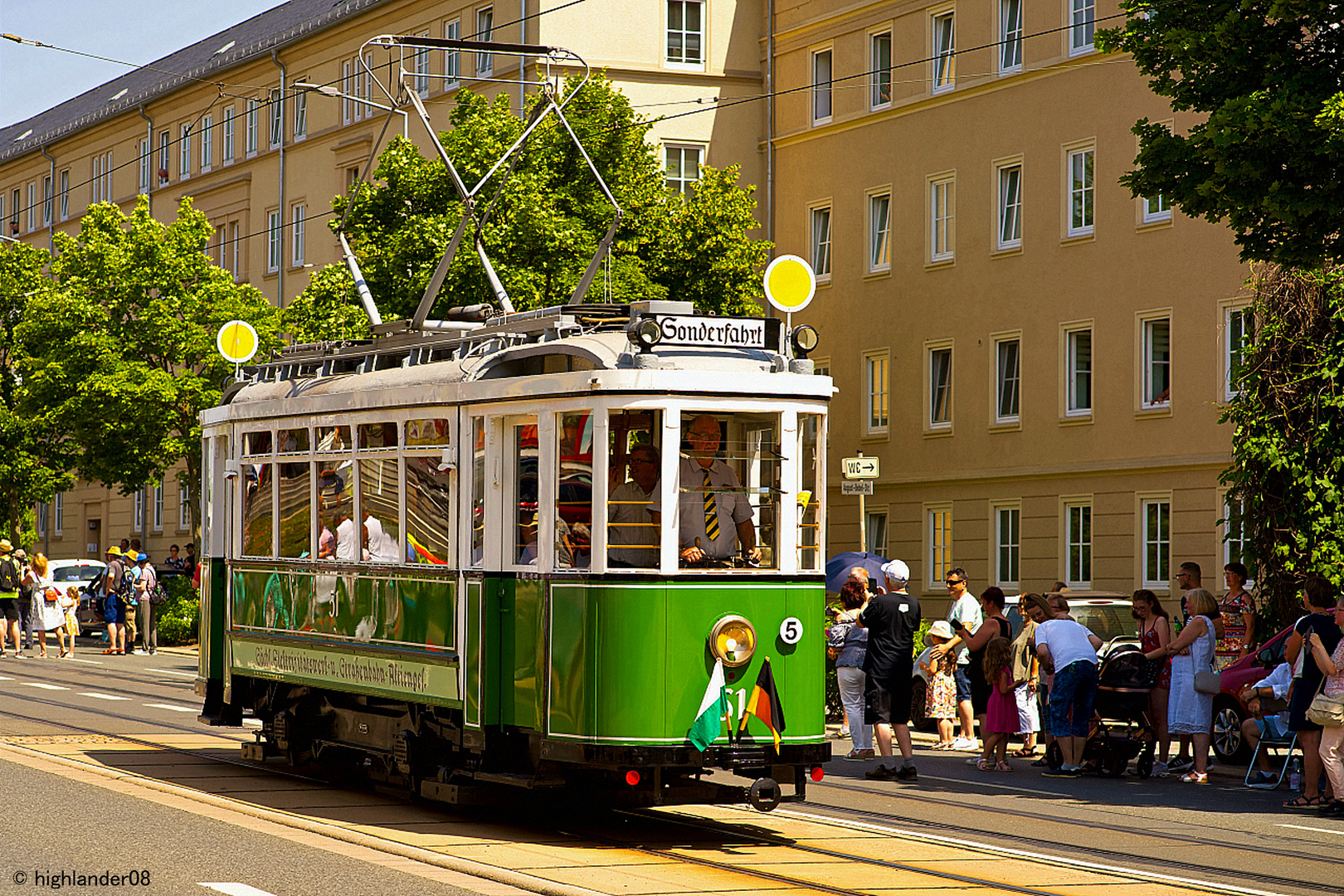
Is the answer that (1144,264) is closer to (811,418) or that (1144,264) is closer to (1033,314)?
(1033,314)

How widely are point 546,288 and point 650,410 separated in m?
21.8

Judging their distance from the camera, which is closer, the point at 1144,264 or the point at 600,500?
the point at 600,500

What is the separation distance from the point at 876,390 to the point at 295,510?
2667 cm

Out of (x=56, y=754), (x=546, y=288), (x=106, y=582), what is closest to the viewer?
(x=56, y=754)

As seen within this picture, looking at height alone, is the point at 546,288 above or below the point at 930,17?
below

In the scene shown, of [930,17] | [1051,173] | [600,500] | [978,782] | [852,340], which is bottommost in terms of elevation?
[978,782]

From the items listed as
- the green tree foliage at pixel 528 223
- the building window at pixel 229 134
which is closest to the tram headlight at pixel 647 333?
the green tree foliage at pixel 528 223

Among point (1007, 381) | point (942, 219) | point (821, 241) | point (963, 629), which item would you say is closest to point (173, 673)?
point (963, 629)

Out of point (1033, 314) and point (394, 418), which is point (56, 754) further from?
point (1033, 314)

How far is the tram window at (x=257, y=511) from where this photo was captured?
47.9ft

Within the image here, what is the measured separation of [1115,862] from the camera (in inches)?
440

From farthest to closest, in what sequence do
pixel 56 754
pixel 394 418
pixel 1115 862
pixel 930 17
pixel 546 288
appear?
pixel 930 17 → pixel 546 288 → pixel 56 754 → pixel 394 418 → pixel 1115 862

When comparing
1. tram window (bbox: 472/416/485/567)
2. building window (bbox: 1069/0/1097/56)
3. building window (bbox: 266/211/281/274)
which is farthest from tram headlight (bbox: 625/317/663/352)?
building window (bbox: 266/211/281/274)

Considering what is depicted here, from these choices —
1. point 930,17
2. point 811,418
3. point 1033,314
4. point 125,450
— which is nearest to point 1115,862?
point 811,418
